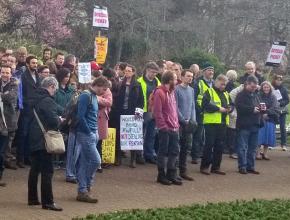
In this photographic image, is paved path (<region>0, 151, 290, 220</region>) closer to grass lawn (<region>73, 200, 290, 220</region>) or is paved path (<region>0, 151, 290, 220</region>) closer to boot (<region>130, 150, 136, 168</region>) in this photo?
boot (<region>130, 150, 136, 168</region>)

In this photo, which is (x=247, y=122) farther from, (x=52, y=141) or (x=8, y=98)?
(x=52, y=141)

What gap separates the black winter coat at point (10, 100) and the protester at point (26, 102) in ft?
1.88

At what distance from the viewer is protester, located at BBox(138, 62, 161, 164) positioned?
1396 cm

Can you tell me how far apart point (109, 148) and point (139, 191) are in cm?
225

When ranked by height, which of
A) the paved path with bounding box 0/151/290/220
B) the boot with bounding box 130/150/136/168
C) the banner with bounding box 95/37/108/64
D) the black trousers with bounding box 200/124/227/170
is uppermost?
the banner with bounding box 95/37/108/64

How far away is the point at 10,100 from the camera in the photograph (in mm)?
11781

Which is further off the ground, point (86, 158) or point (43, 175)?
point (86, 158)

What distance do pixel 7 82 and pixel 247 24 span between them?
26.5 meters

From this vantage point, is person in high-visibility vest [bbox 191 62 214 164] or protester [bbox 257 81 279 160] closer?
person in high-visibility vest [bbox 191 62 214 164]

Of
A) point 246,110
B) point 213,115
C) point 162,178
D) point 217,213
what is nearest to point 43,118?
point 217,213

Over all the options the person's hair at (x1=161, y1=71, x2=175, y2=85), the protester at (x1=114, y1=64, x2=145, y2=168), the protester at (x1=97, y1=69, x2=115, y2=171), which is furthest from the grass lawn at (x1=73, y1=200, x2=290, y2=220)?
the protester at (x1=114, y1=64, x2=145, y2=168)

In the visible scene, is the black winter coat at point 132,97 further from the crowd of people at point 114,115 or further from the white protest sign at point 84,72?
the white protest sign at point 84,72

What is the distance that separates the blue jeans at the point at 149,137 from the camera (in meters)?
14.3

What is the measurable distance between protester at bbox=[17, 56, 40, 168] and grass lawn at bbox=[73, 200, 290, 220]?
12.5 ft
